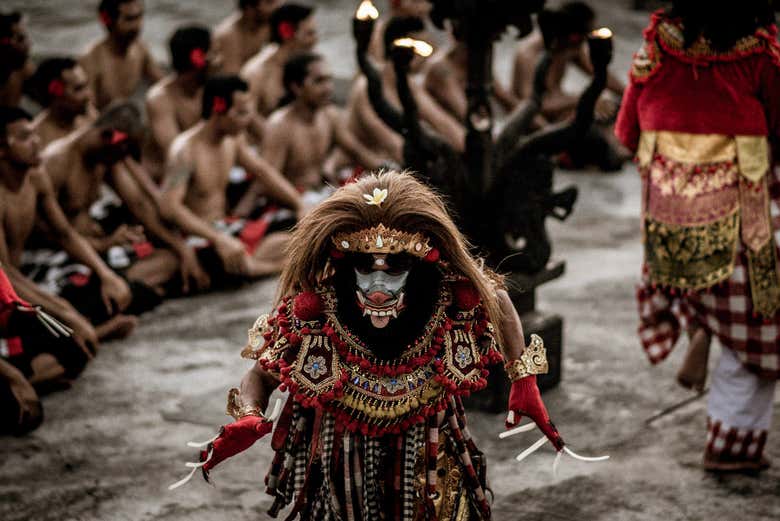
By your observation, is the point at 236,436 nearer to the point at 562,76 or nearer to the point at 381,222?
the point at 381,222

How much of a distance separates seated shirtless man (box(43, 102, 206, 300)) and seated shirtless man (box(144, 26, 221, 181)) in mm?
1090

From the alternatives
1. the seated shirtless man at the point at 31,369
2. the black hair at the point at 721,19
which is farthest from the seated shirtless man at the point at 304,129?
the black hair at the point at 721,19

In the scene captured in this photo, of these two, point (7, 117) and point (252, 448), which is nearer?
point (252, 448)

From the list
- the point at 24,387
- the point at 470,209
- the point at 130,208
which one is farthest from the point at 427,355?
the point at 130,208

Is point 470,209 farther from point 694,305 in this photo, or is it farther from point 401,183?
point 401,183

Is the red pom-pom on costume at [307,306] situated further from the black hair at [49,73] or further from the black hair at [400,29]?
the black hair at [49,73]

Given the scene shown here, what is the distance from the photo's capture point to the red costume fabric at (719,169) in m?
4.32

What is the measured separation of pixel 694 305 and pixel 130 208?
3.77m

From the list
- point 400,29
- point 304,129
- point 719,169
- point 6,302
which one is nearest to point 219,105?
point 304,129

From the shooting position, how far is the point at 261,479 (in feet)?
15.6

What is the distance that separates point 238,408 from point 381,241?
2.02 feet

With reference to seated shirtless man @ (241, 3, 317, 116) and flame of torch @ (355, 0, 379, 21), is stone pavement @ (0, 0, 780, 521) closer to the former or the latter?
flame of torch @ (355, 0, 379, 21)

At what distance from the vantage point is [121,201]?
7469mm

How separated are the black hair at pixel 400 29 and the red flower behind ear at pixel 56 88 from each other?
195cm
